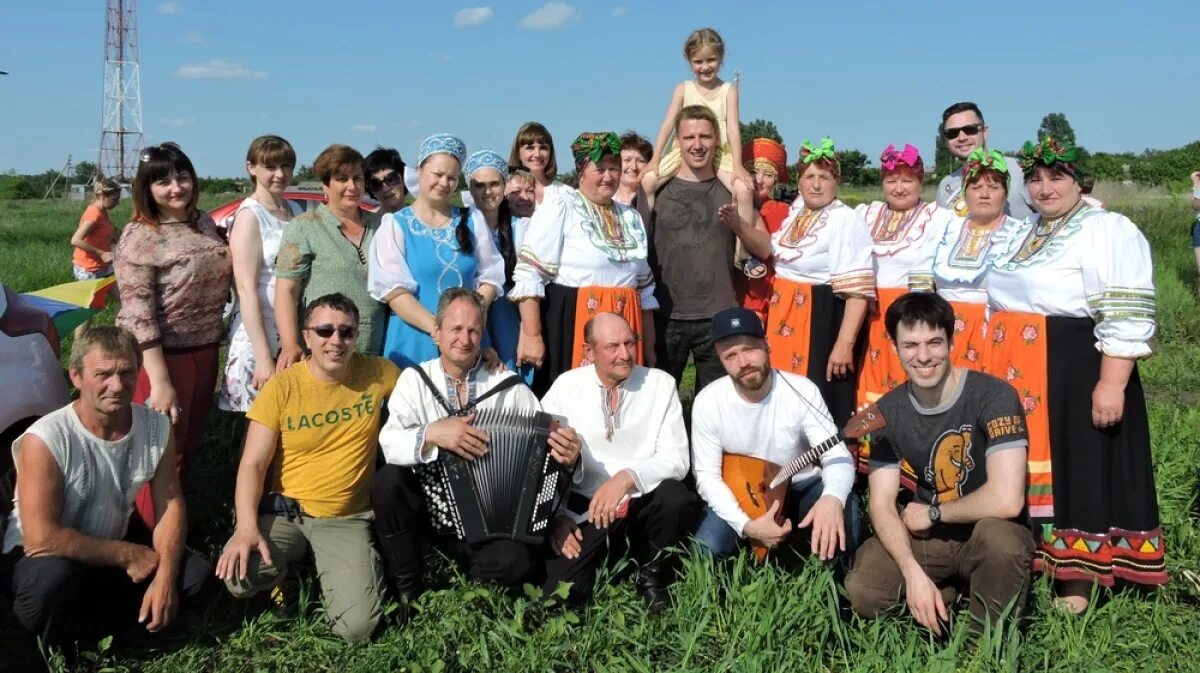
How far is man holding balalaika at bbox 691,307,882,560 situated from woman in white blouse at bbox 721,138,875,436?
78 cm

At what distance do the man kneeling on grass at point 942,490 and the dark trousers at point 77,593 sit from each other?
2.67 meters

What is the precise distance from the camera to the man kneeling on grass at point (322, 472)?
3906mm

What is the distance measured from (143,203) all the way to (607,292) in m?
2.19

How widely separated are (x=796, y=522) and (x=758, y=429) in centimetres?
52

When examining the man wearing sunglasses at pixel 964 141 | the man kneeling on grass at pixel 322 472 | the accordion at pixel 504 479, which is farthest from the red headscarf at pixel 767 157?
the man kneeling on grass at pixel 322 472

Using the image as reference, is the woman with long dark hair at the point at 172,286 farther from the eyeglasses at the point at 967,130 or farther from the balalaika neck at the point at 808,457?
the eyeglasses at the point at 967,130

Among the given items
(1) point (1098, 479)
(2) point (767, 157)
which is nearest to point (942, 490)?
(1) point (1098, 479)

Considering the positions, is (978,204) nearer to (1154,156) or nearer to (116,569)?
(116,569)

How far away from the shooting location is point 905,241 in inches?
192

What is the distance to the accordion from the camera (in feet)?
12.9

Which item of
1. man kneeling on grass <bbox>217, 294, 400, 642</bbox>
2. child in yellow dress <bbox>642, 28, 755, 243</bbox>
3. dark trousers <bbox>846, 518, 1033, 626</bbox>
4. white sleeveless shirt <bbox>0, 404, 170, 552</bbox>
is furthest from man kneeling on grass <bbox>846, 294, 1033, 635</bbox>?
white sleeveless shirt <bbox>0, 404, 170, 552</bbox>

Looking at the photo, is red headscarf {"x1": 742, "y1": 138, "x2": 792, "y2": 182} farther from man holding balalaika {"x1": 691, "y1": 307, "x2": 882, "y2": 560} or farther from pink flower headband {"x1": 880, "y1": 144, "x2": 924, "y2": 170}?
man holding balalaika {"x1": 691, "y1": 307, "x2": 882, "y2": 560}

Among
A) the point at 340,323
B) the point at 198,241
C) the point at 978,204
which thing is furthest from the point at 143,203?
the point at 978,204

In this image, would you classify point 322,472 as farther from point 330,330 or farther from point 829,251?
point 829,251
